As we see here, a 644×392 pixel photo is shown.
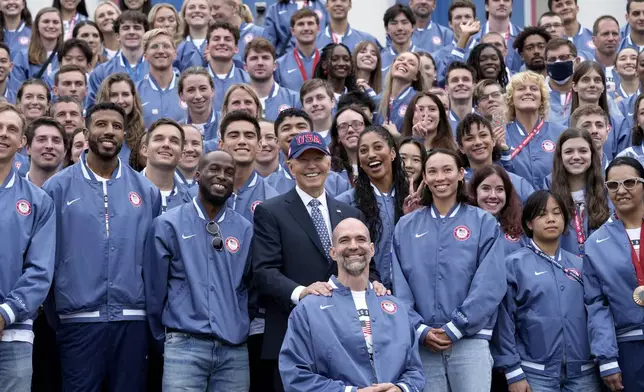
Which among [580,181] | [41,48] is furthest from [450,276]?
[41,48]

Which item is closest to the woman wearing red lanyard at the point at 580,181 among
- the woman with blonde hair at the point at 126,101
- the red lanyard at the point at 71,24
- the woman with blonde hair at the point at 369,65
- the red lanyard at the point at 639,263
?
the red lanyard at the point at 639,263

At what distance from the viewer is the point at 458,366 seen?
26.5ft

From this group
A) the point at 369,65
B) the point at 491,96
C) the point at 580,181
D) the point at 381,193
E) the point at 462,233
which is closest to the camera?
the point at 462,233

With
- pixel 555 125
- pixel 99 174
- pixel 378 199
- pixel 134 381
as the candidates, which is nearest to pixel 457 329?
pixel 378 199

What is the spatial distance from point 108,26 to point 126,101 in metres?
3.63

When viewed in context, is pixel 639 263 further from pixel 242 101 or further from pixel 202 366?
pixel 242 101

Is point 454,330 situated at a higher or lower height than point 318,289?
lower

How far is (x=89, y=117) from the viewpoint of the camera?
8.71 meters

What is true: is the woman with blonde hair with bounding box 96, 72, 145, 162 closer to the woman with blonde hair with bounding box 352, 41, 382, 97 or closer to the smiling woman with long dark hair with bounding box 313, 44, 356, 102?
the smiling woman with long dark hair with bounding box 313, 44, 356, 102

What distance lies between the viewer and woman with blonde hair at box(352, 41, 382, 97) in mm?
12570

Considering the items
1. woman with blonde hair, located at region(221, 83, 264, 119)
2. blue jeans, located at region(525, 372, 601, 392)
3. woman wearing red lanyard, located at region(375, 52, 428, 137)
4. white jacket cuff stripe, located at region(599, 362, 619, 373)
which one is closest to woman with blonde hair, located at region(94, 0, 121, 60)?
woman with blonde hair, located at region(221, 83, 264, 119)

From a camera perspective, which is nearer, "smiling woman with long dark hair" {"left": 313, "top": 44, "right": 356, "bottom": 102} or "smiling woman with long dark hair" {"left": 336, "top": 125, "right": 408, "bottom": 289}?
"smiling woman with long dark hair" {"left": 336, "top": 125, "right": 408, "bottom": 289}

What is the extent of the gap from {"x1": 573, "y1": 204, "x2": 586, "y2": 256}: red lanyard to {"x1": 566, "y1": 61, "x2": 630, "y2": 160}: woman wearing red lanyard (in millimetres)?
2105

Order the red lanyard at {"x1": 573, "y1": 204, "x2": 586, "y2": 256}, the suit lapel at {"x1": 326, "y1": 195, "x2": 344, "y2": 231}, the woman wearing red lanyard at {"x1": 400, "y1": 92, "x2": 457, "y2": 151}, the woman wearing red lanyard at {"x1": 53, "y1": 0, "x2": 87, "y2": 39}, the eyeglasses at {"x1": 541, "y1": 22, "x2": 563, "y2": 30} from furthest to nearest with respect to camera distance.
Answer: the woman wearing red lanyard at {"x1": 53, "y1": 0, "x2": 87, "y2": 39}
the eyeglasses at {"x1": 541, "y1": 22, "x2": 563, "y2": 30}
the woman wearing red lanyard at {"x1": 400, "y1": 92, "x2": 457, "y2": 151}
the red lanyard at {"x1": 573, "y1": 204, "x2": 586, "y2": 256}
the suit lapel at {"x1": 326, "y1": 195, "x2": 344, "y2": 231}
